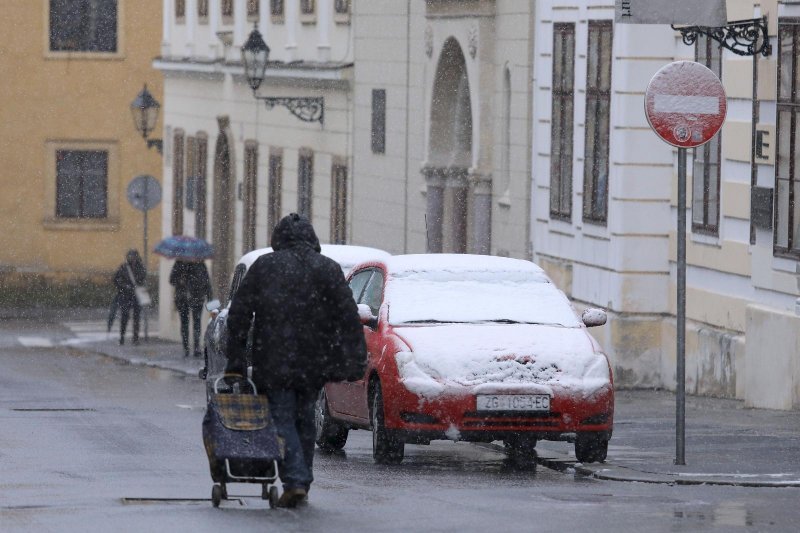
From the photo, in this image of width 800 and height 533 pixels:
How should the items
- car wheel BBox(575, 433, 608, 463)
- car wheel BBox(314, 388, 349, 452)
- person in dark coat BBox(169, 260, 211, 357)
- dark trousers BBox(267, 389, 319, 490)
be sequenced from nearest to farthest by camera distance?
dark trousers BBox(267, 389, 319, 490) → car wheel BBox(575, 433, 608, 463) → car wheel BBox(314, 388, 349, 452) → person in dark coat BBox(169, 260, 211, 357)

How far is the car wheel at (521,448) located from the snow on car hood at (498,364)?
→ 31 centimetres

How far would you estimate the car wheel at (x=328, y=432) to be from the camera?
609 inches

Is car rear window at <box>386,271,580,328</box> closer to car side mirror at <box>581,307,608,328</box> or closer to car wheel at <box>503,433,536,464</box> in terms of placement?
car side mirror at <box>581,307,608,328</box>

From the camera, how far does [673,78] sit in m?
13.5

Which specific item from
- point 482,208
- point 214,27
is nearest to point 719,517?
point 482,208

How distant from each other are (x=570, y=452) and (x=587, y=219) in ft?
31.1

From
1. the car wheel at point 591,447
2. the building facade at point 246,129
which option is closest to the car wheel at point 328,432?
the car wheel at point 591,447

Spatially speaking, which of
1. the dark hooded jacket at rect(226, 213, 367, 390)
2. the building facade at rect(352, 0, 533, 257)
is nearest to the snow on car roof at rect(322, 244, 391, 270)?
the building facade at rect(352, 0, 533, 257)

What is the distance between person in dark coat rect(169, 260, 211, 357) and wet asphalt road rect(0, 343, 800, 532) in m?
18.5

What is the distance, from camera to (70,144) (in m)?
53.1

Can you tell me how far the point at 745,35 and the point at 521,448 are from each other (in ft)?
22.2

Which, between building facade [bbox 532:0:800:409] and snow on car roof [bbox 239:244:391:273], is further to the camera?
snow on car roof [bbox 239:244:391:273]

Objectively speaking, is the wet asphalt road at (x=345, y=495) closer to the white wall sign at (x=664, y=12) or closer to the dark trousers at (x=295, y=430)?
the dark trousers at (x=295, y=430)

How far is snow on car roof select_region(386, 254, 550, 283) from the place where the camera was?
15.0m
